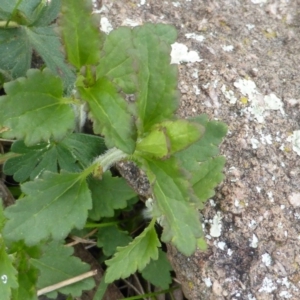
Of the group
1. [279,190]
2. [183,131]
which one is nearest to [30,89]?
[183,131]

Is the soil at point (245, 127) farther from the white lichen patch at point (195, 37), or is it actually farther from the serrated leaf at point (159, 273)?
the serrated leaf at point (159, 273)

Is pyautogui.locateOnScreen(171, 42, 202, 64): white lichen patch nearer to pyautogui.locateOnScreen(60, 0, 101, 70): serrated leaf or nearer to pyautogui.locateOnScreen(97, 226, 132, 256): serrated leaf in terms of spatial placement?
pyautogui.locateOnScreen(60, 0, 101, 70): serrated leaf

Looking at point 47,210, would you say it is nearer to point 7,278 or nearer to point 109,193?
point 7,278

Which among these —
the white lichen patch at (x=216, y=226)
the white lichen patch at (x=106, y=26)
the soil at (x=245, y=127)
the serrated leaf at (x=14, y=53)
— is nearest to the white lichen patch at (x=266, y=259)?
the soil at (x=245, y=127)

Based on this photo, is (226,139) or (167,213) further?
(226,139)

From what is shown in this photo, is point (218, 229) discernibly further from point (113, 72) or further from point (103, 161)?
point (113, 72)
